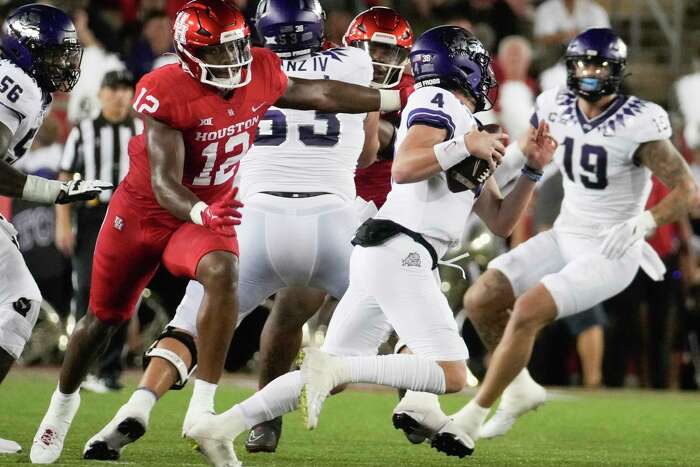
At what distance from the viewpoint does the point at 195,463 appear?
16.9 feet

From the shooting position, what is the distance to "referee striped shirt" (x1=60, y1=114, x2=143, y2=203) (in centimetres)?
865

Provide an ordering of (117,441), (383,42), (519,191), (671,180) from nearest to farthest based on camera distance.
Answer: (117,441) → (519,191) → (383,42) → (671,180)

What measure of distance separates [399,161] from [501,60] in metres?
6.57

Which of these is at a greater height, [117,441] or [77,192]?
[77,192]

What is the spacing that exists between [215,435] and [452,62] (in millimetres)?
1653

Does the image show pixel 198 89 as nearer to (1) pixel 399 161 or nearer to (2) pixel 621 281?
(1) pixel 399 161

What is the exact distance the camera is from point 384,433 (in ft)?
22.3

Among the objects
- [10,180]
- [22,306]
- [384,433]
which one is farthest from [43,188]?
[384,433]

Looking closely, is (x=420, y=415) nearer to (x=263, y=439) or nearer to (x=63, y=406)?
(x=263, y=439)

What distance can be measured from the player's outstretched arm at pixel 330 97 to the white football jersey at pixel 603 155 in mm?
1913

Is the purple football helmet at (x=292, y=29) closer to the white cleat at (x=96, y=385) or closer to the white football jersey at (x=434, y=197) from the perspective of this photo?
the white football jersey at (x=434, y=197)

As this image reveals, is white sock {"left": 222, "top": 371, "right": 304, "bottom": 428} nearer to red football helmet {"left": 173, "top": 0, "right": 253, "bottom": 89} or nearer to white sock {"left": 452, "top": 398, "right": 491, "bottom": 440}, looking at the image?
red football helmet {"left": 173, "top": 0, "right": 253, "bottom": 89}

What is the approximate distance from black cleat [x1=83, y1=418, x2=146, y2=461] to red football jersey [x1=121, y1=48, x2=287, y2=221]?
2.61ft

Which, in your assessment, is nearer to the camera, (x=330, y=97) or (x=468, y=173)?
(x=468, y=173)
